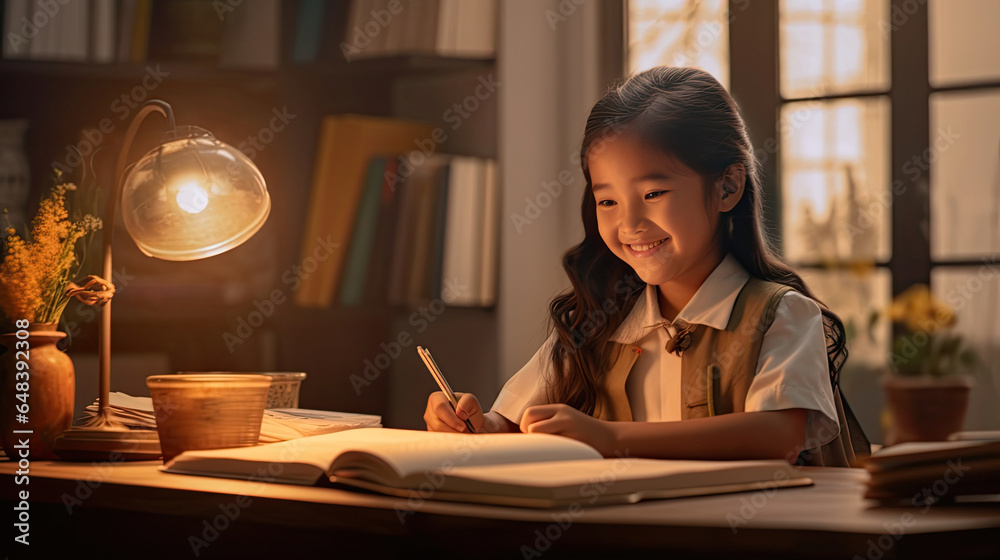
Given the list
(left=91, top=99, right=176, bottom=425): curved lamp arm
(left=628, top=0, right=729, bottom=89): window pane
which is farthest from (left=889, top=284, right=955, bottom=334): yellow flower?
(left=91, top=99, right=176, bottom=425): curved lamp arm

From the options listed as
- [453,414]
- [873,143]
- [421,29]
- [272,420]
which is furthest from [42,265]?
[873,143]

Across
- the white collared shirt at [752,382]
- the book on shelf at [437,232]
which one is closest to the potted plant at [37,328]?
the white collared shirt at [752,382]

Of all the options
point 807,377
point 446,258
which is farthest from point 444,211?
point 807,377

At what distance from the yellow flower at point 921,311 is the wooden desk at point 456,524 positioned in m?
1.50

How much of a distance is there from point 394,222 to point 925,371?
4.41ft

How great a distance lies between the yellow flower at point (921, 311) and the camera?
236cm

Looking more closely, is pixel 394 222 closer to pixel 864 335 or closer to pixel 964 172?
pixel 864 335

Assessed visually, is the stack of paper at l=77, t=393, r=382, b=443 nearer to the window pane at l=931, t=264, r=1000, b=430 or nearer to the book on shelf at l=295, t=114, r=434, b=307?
the book on shelf at l=295, t=114, r=434, b=307

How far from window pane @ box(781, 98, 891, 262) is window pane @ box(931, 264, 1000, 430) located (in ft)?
0.59

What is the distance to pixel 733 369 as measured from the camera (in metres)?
1.37

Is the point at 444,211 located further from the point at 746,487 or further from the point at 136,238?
the point at 746,487

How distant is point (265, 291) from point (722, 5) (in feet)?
4.55

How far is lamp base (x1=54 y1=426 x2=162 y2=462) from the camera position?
1204 millimetres

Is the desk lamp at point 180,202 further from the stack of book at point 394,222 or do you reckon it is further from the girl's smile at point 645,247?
the stack of book at point 394,222
